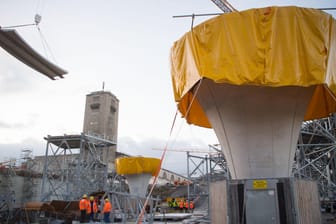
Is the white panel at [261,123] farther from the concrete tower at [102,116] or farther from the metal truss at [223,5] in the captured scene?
the concrete tower at [102,116]

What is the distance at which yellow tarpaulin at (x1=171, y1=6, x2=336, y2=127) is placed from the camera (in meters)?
7.61

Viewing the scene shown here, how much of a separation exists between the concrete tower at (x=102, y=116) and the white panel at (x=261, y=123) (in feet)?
153

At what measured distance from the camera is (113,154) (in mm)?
54750

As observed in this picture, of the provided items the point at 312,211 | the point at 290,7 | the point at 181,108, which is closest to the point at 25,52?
the point at 181,108

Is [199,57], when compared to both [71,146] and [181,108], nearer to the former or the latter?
[181,108]

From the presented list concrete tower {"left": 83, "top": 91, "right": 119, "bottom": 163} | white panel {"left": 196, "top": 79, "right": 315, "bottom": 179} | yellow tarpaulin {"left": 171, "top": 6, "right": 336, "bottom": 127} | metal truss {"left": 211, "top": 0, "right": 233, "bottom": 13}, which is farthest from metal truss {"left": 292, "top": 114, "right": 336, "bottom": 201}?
concrete tower {"left": 83, "top": 91, "right": 119, "bottom": 163}

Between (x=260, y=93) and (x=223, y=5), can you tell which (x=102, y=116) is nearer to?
(x=223, y=5)

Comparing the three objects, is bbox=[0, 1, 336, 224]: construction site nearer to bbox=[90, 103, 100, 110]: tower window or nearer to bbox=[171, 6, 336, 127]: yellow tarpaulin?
bbox=[171, 6, 336, 127]: yellow tarpaulin

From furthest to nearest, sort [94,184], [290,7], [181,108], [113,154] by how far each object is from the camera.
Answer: [113,154] → [94,184] → [181,108] → [290,7]

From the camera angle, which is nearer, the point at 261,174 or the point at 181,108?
the point at 261,174

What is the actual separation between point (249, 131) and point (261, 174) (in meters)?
1.22

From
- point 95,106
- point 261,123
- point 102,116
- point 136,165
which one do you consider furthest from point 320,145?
point 95,106

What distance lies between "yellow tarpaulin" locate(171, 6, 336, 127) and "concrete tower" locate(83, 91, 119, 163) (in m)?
47.6

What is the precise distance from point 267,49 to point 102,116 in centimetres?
4969
